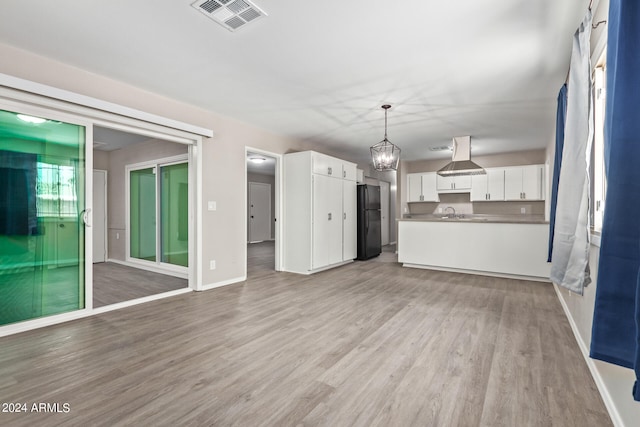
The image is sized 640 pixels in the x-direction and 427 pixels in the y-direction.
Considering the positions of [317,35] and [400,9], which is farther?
[317,35]

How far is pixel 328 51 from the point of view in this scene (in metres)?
2.65

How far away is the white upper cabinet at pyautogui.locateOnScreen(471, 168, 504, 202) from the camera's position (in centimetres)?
694

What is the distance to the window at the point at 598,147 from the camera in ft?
6.97

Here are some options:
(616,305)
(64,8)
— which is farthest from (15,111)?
(616,305)

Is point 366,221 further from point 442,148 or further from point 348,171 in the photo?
point 442,148

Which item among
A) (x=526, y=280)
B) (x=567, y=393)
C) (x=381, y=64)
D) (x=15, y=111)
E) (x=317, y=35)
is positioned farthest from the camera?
(x=526, y=280)

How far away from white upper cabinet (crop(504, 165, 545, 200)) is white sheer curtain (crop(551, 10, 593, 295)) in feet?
16.7

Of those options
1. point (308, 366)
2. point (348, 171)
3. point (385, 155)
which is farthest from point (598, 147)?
point (348, 171)

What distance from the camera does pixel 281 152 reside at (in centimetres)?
551

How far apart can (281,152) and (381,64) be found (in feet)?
9.69

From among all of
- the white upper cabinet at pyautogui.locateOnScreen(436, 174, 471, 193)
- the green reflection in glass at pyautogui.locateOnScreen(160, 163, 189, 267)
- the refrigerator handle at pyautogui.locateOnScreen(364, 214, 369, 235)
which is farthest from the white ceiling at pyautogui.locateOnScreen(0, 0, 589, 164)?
the white upper cabinet at pyautogui.locateOnScreen(436, 174, 471, 193)

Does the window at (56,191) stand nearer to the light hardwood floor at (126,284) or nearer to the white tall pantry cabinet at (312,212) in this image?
the light hardwood floor at (126,284)

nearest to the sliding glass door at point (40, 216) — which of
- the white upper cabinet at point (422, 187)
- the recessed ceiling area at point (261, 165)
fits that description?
the recessed ceiling area at point (261, 165)

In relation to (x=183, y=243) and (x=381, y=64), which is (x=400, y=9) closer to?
(x=381, y=64)
